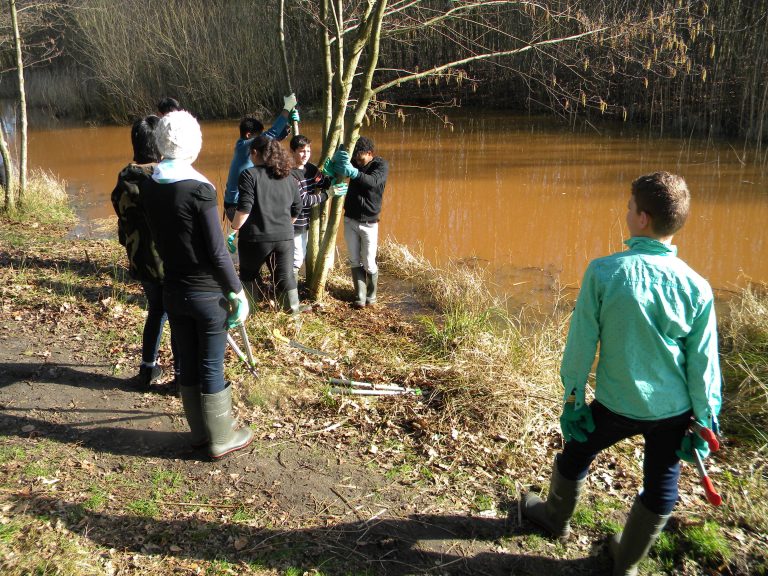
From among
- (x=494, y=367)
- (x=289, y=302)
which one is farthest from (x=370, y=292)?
(x=494, y=367)

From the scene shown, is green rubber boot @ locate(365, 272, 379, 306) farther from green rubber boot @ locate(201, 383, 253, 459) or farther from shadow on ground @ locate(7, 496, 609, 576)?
shadow on ground @ locate(7, 496, 609, 576)

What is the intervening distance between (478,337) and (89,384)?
2876mm

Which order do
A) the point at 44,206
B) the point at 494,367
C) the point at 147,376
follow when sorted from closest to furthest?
the point at 147,376 → the point at 494,367 → the point at 44,206

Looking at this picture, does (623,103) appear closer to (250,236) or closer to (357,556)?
(250,236)

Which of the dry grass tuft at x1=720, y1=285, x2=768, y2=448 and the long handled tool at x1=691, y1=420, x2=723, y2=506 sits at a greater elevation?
the long handled tool at x1=691, y1=420, x2=723, y2=506

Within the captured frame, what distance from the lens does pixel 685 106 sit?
49.1 ft

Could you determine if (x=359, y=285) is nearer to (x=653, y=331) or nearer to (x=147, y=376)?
(x=147, y=376)

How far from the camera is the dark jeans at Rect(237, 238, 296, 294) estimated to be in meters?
5.18

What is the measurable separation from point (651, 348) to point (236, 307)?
1986mm

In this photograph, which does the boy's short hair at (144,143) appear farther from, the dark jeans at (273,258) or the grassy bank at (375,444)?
the grassy bank at (375,444)

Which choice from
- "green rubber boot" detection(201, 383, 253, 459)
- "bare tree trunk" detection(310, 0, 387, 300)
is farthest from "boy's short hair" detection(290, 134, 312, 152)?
"green rubber boot" detection(201, 383, 253, 459)

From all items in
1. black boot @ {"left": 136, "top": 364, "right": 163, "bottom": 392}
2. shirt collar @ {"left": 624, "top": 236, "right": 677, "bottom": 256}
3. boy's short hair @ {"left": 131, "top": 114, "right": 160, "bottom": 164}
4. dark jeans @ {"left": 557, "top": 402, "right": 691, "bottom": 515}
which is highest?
boy's short hair @ {"left": 131, "top": 114, "right": 160, "bottom": 164}

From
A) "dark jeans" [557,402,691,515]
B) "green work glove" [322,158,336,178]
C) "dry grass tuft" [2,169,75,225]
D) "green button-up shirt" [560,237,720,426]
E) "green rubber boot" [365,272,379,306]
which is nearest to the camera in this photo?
"green button-up shirt" [560,237,720,426]

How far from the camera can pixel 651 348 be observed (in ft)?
7.89
